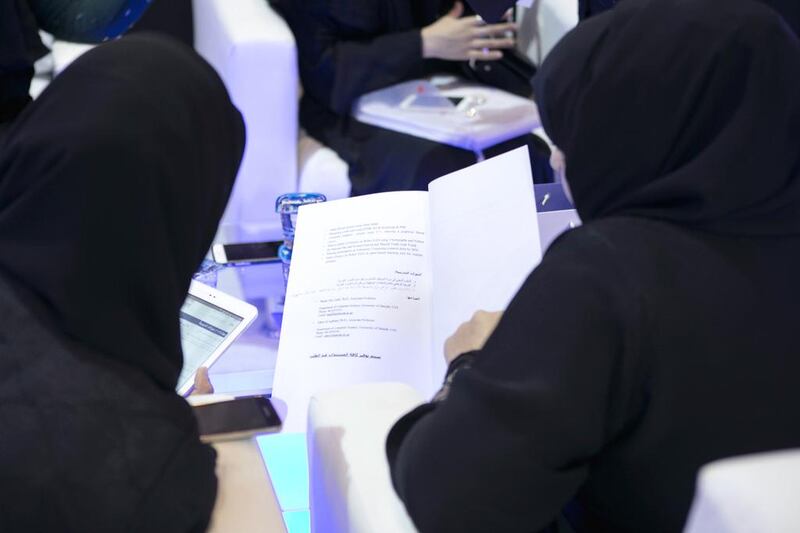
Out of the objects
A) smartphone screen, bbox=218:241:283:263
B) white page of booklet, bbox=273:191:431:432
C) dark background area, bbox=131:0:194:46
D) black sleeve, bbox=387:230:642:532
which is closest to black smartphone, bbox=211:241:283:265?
smartphone screen, bbox=218:241:283:263

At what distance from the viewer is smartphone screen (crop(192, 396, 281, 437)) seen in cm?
A: 106

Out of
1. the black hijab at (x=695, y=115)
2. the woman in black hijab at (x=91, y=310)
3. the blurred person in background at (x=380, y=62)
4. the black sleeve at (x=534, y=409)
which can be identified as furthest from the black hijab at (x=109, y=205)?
the blurred person in background at (x=380, y=62)

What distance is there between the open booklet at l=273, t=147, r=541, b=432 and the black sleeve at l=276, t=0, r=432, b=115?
79 centimetres

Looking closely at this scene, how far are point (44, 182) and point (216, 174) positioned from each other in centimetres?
22

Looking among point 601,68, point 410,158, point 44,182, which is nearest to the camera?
point 44,182

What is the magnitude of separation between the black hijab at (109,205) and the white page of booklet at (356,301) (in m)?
0.33

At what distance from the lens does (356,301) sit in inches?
52.3

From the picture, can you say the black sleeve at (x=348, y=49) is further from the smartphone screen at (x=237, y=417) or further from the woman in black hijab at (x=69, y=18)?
the smartphone screen at (x=237, y=417)

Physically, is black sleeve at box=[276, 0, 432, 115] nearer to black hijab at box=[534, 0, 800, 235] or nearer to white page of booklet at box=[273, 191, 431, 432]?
white page of booklet at box=[273, 191, 431, 432]

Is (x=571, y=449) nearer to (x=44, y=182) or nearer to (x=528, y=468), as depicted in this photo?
(x=528, y=468)

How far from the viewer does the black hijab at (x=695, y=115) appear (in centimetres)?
87

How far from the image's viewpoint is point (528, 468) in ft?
2.73

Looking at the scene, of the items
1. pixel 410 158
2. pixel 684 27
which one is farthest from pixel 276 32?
pixel 684 27

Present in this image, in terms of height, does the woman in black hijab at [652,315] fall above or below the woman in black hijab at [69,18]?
above
